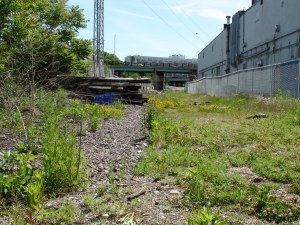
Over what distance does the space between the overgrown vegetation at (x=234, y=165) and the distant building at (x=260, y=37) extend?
1297 centimetres

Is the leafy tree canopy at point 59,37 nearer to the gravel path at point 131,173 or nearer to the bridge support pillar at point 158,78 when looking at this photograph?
the gravel path at point 131,173

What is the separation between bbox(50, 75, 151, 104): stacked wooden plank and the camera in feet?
56.3

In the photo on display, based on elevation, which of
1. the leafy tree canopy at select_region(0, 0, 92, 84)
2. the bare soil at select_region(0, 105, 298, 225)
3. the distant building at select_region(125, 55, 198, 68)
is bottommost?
the bare soil at select_region(0, 105, 298, 225)

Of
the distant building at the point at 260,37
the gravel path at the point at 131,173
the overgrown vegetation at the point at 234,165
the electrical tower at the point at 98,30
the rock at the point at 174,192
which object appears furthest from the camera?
the electrical tower at the point at 98,30

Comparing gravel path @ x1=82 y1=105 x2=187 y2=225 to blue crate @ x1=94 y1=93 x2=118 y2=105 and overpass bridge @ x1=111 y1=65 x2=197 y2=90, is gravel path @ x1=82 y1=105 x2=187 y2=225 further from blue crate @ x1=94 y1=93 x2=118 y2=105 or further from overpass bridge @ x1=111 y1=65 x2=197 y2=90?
overpass bridge @ x1=111 y1=65 x2=197 y2=90

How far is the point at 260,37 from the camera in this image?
2670 centimetres

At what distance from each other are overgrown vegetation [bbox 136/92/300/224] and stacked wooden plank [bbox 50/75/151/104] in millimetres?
7998

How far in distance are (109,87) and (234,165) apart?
12621 mm

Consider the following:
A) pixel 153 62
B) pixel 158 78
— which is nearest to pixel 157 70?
pixel 158 78

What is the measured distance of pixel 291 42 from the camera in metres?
20.6

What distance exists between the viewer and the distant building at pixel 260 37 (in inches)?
817

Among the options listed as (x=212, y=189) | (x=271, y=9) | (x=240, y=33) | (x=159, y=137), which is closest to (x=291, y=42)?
A: (x=271, y=9)

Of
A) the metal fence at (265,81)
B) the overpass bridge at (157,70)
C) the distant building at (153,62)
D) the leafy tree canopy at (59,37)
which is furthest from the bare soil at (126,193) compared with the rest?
the distant building at (153,62)

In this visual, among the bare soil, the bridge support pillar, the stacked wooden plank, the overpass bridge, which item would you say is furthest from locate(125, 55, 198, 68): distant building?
the bare soil
